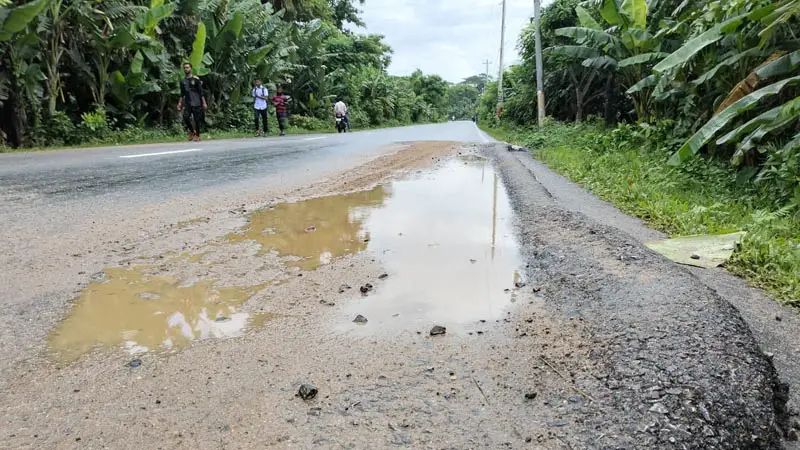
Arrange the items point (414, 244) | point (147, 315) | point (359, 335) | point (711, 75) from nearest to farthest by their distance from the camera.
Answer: point (359, 335)
point (147, 315)
point (414, 244)
point (711, 75)

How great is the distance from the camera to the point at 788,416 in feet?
5.57

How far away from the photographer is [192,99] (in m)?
12.9

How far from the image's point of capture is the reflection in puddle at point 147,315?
2314 millimetres

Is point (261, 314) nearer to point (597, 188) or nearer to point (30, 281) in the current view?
point (30, 281)

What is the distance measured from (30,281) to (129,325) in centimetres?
88

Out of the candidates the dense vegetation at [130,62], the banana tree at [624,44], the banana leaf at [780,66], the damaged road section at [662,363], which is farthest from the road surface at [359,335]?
the dense vegetation at [130,62]

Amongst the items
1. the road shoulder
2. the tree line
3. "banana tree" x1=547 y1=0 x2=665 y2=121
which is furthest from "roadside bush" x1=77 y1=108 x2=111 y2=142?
the road shoulder

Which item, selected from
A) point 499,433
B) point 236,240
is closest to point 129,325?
point 236,240

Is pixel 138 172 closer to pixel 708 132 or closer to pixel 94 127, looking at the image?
pixel 708 132

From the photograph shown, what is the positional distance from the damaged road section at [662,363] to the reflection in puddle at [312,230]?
141 centimetres

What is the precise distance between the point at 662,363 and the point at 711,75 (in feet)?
18.7

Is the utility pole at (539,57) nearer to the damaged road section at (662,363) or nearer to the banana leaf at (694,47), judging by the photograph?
the banana leaf at (694,47)

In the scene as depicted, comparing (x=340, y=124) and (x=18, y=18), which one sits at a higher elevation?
(x=18, y=18)

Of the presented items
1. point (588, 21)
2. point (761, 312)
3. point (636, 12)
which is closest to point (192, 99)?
point (588, 21)
